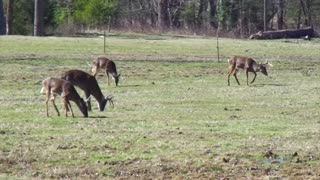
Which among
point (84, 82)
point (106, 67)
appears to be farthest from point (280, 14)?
point (84, 82)

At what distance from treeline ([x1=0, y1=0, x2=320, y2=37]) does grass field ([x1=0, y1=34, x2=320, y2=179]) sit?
96.8 ft

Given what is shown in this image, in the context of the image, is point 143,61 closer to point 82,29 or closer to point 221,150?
point 221,150

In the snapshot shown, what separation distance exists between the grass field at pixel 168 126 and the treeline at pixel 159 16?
96.8 feet

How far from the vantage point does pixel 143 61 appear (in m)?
43.1

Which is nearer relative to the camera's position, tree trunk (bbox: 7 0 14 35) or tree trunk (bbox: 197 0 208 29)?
tree trunk (bbox: 7 0 14 35)

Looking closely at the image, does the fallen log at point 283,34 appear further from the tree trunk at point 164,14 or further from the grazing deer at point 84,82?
the grazing deer at point 84,82

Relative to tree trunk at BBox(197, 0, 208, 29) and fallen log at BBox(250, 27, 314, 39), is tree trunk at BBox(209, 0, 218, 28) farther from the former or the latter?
fallen log at BBox(250, 27, 314, 39)

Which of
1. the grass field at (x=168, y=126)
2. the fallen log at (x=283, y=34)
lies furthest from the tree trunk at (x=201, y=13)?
the grass field at (x=168, y=126)

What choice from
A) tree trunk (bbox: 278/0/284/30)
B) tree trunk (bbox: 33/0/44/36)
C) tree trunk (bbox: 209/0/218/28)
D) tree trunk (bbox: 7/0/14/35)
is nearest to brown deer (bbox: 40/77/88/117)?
tree trunk (bbox: 33/0/44/36)

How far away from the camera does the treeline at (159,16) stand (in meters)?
74.8

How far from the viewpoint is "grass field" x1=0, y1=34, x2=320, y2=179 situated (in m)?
15.6

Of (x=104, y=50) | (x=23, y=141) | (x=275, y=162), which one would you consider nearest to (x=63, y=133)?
(x=23, y=141)

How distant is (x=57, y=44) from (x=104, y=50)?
4078mm

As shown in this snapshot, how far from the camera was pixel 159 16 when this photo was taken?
94.1 metres
